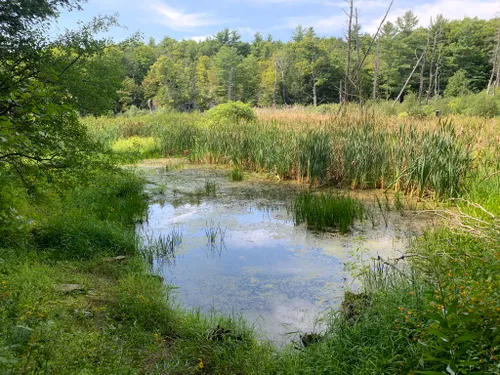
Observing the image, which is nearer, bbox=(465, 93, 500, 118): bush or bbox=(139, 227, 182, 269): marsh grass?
bbox=(139, 227, 182, 269): marsh grass

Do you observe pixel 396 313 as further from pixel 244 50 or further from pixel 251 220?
pixel 244 50

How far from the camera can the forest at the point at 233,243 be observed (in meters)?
2.23

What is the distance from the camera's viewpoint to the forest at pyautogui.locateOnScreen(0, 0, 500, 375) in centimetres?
223

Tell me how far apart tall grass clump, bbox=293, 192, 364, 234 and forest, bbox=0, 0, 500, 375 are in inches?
1.3

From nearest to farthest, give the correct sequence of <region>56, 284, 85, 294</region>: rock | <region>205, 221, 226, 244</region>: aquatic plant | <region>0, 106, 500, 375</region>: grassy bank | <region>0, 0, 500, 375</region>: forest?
1. <region>0, 106, 500, 375</region>: grassy bank
2. <region>0, 0, 500, 375</region>: forest
3. <region>56, 284, 85, 294</region>: rock
4. <region>205, 221, 226, 244</region>: aquatic plant

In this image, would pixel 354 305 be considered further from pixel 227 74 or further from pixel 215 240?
pixel 227 74

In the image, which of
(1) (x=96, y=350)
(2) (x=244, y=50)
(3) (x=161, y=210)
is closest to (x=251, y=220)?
(3) (x=161, y=210)

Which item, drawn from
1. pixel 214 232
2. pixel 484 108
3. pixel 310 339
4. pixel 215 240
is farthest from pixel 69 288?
pixel 484 108

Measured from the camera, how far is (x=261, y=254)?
4.74 m

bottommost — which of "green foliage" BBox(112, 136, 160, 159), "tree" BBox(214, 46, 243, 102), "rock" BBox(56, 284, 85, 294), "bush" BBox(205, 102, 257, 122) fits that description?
"rock" BBox(56, 284, 85, 294)

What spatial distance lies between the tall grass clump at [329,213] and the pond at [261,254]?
0.54 ft

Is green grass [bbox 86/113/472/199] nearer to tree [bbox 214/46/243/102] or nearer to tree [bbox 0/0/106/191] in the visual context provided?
tree [bbox 0/0/106/191]

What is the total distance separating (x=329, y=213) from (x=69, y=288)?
3.74 m

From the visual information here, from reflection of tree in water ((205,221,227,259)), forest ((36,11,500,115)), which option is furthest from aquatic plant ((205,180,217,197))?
forest ((36,11,500,115))
